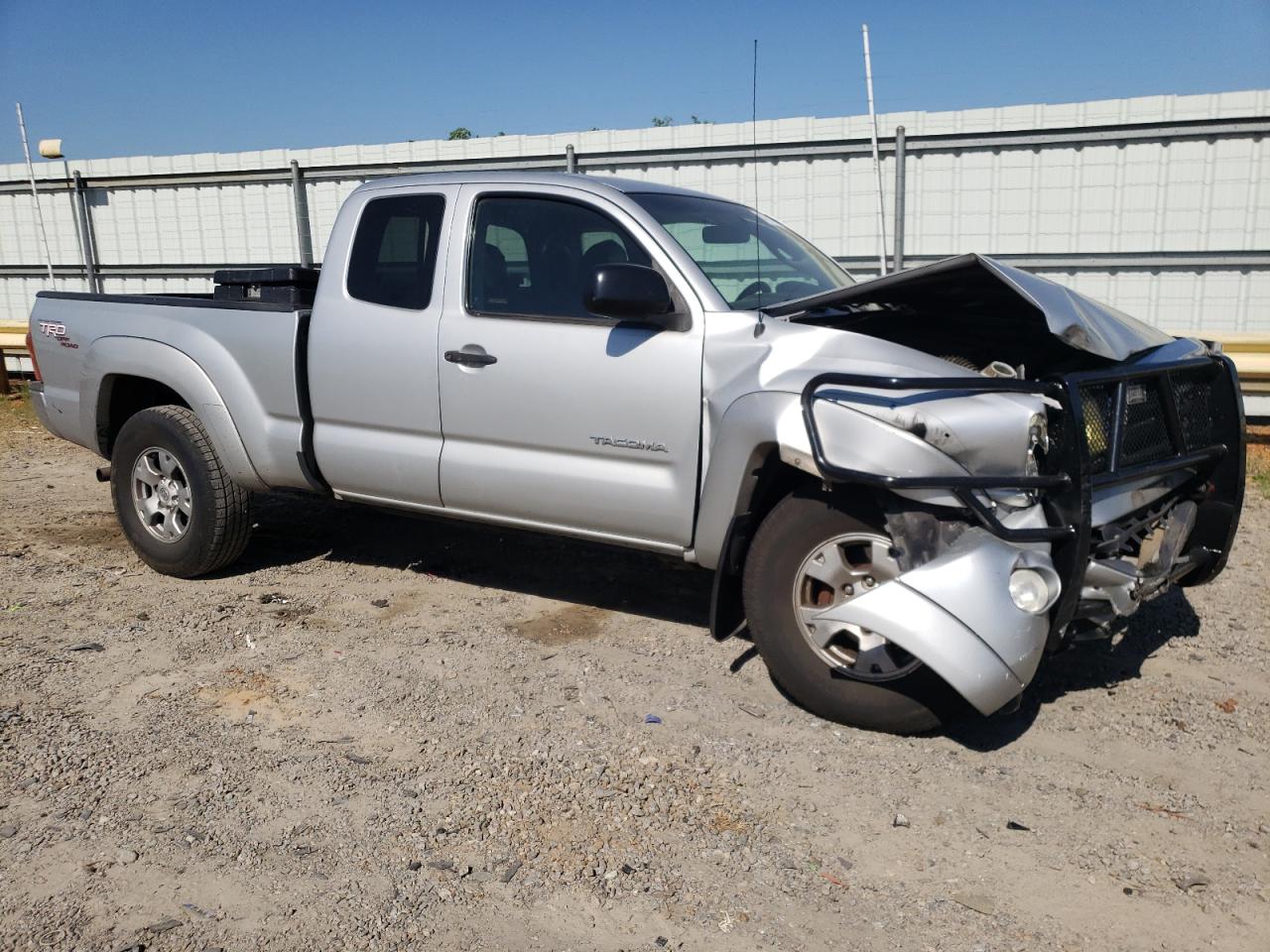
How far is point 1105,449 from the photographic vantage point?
3.68 m

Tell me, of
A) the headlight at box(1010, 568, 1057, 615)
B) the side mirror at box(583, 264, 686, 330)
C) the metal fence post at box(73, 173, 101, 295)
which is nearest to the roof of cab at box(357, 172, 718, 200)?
the side mirror at box(583, 264, 686, 330)

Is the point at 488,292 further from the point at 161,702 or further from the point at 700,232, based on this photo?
the point at 161,702

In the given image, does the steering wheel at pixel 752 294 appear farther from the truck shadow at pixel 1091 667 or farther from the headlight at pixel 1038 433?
the truck shadow at pixel 1091 667

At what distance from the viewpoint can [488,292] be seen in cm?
469

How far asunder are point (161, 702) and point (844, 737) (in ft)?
8.31

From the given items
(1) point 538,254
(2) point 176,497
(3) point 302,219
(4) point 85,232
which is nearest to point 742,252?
(1) point 538,254

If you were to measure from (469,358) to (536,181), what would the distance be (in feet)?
2.69

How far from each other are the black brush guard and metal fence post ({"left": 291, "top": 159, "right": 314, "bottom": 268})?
34.7 ft

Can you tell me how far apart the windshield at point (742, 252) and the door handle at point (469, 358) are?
2.94 feet

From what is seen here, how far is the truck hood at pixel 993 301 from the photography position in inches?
139

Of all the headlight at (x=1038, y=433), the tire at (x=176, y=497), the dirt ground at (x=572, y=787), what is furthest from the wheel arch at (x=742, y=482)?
the tire at (x=176, y=497)

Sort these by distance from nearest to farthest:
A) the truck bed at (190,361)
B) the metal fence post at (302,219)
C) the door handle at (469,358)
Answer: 1. the door handle at (469,358)
2. the truck bed at (190,361)
3. the metal fence post at (302,219)

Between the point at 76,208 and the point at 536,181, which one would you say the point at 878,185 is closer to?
the point at 536,181

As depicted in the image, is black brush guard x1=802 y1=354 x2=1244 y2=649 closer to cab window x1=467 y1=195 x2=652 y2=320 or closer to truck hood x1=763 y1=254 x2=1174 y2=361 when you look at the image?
truck hood x1=763 y1=254 x2=1174 y2=361
